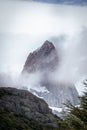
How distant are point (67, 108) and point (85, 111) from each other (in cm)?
185

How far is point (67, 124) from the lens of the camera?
27.1 m

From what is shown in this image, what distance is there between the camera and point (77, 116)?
87.6 ft

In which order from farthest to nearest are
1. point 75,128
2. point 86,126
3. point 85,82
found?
Result: point 85,82, point 75,128, point 86,126

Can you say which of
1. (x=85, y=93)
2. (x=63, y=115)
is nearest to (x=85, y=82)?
(x=85, y=93)

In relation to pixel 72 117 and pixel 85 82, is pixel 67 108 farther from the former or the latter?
pixel 85 82

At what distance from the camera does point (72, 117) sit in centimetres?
2691

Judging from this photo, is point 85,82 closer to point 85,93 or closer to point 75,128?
point 85,93

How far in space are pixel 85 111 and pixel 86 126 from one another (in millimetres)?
1563

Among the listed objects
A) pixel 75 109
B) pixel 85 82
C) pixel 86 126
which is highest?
pixel 85 82

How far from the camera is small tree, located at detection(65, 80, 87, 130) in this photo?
25984 mm

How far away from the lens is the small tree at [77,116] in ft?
85.3

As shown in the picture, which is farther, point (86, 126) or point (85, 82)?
point (85, 82)

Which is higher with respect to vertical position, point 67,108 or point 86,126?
point 67,108

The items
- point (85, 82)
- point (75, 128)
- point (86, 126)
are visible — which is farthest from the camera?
point (85, 82)
